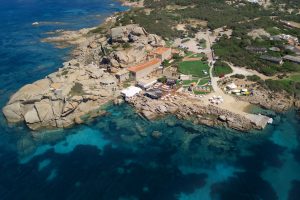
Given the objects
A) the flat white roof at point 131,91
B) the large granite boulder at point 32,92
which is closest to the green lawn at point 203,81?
the flat white roof at point 131,91

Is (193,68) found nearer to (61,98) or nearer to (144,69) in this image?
(144,69)

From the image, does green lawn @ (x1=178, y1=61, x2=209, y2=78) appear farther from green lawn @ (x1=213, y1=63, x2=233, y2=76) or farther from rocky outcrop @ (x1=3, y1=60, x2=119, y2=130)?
rocky outcrop @ (x1=3, y1=60, x2=119, y2=130)

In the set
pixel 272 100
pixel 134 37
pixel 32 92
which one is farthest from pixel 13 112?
pixel 272 100

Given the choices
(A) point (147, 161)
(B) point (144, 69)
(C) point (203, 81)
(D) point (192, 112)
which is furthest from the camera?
(B) point (144, 69)

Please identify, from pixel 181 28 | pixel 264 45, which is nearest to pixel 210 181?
pixel 264 45

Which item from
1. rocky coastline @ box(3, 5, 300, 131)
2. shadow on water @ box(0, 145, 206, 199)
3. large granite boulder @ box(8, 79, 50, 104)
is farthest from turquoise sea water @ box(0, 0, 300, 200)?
large granite boulder @ box(8, 79, 50, 104)

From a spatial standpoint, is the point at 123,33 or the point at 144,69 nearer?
the point at 144,69
